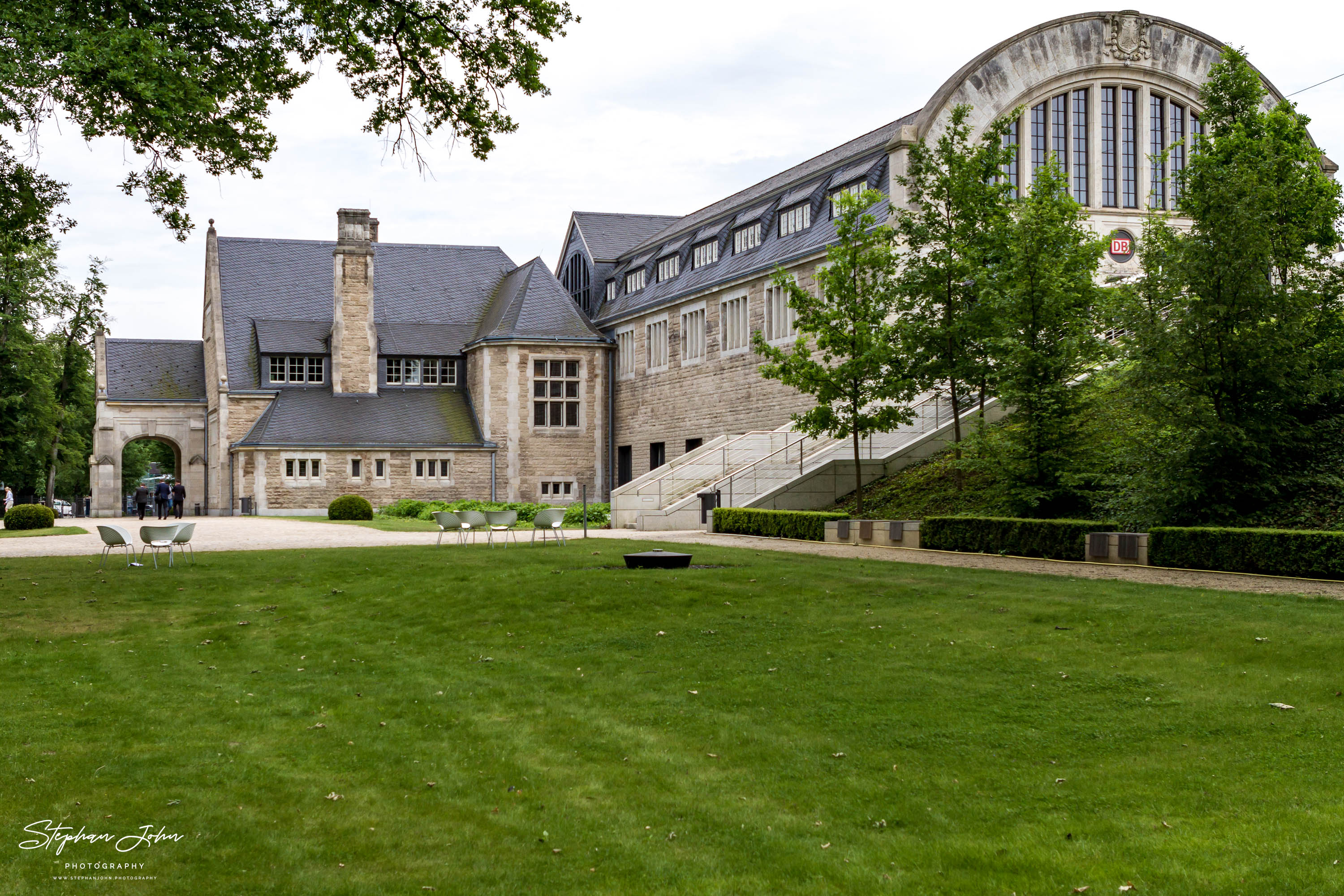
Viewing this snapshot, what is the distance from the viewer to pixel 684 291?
4703 centimetres

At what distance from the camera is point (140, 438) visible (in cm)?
5688

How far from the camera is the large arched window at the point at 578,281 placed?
5909 centimetres

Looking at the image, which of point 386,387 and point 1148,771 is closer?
point 1148,771

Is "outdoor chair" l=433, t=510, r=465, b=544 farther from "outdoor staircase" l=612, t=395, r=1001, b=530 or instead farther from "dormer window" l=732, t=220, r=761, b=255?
"dormer window" l=732, t=220, r=761, b=255

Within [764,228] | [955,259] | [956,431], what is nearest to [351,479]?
[764,228]

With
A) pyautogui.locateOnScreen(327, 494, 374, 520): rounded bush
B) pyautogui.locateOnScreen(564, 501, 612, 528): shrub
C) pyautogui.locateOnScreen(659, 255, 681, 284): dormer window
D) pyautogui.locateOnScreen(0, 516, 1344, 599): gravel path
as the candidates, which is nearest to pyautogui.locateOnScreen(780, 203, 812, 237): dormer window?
pyautogui.locateOnScreen(659, 255, 681, 284): dormer window

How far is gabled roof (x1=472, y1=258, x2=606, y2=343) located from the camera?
53.0m

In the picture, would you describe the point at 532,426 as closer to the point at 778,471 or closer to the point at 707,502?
the point at 707,502

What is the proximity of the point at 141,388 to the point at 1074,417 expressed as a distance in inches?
1888

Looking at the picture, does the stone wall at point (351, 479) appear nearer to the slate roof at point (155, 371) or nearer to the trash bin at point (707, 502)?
the slate roof at point (155, 371)

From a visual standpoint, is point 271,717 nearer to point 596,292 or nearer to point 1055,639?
point 1055,639

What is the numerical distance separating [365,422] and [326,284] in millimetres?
10368

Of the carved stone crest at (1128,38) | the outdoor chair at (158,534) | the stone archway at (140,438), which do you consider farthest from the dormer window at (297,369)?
the carved stone crest at (1128,38)

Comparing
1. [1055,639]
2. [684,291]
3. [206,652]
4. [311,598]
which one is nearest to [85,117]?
[311,598]
